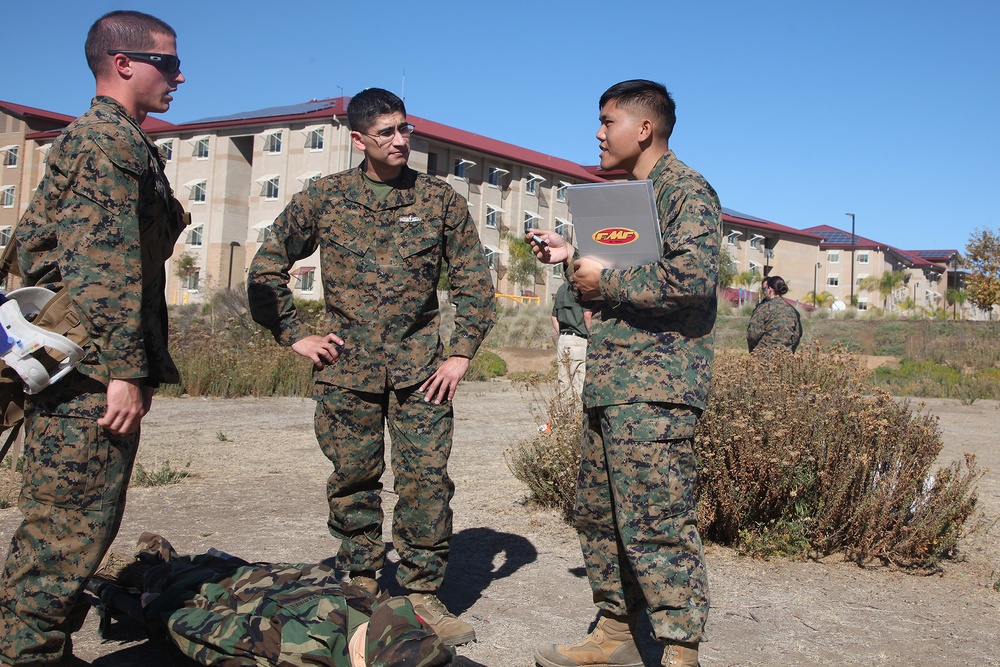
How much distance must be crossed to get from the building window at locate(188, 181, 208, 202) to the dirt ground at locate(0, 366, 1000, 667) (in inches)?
1883

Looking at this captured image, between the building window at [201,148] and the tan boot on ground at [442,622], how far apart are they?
5338cm

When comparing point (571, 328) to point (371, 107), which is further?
point (571, 328)

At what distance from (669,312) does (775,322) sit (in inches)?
294

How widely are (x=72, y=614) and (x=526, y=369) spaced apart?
17818 mm

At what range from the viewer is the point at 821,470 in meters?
4.90

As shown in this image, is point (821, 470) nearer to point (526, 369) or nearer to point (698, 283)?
point (698, 283)

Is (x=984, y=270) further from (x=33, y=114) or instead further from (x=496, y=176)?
(x=33, y=114)

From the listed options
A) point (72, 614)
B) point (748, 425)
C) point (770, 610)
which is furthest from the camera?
point (748, 425)

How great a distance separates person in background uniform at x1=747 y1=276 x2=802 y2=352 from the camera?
10.0 meters

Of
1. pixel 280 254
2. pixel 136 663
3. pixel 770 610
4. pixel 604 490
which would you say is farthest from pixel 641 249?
pixel 136 663

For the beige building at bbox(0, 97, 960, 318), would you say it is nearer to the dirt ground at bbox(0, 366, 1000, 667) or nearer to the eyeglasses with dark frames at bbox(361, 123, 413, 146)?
the dirt ground at bbox(0, 366, 1000, 667)

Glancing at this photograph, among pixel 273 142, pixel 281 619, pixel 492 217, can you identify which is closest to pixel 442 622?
pixel 281 619

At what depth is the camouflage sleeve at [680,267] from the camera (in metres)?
2.95

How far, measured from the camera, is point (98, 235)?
8.69ft
